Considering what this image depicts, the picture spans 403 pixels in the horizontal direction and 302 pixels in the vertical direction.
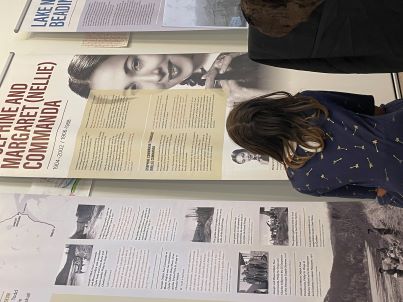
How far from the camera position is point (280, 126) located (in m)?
0.88

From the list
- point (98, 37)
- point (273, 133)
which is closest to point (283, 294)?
point (273, 133)

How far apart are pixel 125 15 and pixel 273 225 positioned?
835mm

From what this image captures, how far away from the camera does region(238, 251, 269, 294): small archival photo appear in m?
1.05

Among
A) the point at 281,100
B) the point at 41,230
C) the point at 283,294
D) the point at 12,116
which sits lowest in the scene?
the point at 283,294

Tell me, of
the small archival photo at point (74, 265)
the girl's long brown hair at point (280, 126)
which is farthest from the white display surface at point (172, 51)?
the girl's long brown hair at point (280, 126)

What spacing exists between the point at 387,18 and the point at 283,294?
637mm

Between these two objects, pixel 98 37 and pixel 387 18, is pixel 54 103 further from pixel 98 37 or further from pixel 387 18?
pixel 387 18

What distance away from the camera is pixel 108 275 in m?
1.10

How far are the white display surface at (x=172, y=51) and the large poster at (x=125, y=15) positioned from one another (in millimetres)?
42

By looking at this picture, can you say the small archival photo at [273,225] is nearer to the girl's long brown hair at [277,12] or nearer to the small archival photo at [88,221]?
the small archival photo at [88,221]

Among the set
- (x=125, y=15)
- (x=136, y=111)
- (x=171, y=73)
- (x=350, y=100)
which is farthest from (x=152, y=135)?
(x=350, y=100)

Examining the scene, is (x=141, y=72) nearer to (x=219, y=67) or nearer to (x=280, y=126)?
(x=219, y=67)

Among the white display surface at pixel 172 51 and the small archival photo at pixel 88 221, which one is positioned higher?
the white display surface at pixel 172 51

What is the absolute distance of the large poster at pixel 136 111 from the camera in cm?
127
